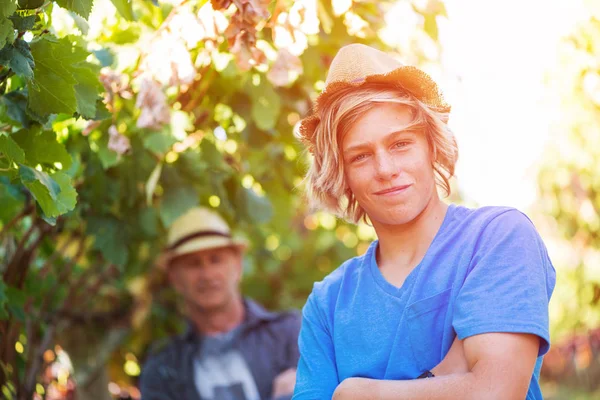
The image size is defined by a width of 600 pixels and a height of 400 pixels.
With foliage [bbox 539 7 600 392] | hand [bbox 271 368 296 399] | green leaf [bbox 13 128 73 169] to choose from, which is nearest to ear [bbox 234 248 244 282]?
hand [bbox 271 368 296 399]

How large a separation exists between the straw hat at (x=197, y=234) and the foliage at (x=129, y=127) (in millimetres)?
167

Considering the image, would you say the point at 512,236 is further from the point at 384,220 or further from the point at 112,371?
the point at 112,371

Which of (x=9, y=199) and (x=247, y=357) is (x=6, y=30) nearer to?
(x=9, y=199)

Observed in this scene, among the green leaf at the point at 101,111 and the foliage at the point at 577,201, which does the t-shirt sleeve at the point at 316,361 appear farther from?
the foliage at the point at 577,201

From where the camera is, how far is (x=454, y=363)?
173 centimetres

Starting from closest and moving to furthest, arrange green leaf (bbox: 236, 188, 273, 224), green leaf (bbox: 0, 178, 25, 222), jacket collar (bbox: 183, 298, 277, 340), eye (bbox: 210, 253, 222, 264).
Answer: green leaf (bbox: 0, 178, 25, 222), green leaf (bbox: 236, 188, 273, 224), jacket collar (bbox: 183, 298, 277, 340), eye (bbox: 210, 253, 222, 264)

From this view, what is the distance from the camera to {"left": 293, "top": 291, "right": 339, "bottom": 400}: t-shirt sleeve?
6.53 ft

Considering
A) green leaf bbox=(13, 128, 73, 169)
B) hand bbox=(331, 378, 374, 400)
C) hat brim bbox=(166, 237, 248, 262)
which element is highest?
green leaf bbox=(13, 128, 73, 169)

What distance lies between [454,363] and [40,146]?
43.8 inches

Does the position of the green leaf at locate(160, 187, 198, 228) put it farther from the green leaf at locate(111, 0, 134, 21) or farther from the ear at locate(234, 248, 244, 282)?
the ear at locate(234, 248, 244, 282)

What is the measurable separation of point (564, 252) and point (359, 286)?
544cm

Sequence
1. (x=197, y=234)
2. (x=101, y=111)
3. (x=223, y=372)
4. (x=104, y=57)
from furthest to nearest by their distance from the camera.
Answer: (x=197, y=234)
(x=223, y=372)
(x=104, y=57)
(x=101, y=111)

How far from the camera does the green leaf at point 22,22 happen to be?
1779mm

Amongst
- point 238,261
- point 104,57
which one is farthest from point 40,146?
point 238,261
